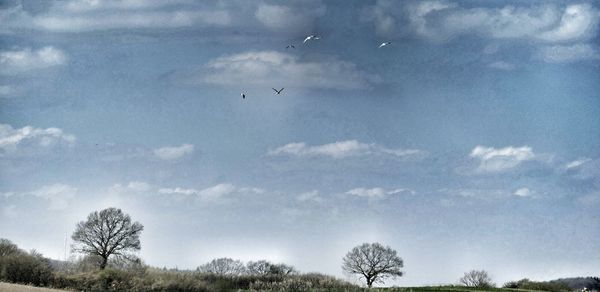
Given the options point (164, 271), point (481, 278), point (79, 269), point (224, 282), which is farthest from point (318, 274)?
point (481, 278)

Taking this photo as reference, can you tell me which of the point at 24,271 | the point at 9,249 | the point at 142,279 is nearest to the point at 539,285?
the point at 142,279

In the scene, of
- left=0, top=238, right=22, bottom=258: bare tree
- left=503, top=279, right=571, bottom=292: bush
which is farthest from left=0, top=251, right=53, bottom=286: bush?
left=503, top=279, right=571, bottom=292: bush

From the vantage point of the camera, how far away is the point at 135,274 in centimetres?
5622

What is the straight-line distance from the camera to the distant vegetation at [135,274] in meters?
52.5

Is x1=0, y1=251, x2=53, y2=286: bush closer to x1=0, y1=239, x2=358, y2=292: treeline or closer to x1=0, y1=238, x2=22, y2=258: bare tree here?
x1=0, y1=239, x2=358, y2=292: treeline

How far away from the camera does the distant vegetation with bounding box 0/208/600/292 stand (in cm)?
5247

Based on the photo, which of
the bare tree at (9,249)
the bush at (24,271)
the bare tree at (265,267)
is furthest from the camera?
the bare tree at (265,267)

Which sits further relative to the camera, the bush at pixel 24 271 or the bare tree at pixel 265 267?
the bare tree at pixel 265 267

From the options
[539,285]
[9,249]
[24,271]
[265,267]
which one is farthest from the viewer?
[265,267]

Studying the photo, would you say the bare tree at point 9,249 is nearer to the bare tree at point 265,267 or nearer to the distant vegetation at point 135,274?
the distant vegetation at point 135,274

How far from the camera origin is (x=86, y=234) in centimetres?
7831

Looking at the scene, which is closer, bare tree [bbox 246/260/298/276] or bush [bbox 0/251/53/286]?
bush [bbox 0/251/53/286]

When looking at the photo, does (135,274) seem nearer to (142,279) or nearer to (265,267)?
(142,279)

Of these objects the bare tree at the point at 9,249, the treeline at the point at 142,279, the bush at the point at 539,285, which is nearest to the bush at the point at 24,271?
the treeline at the point at 142,279
